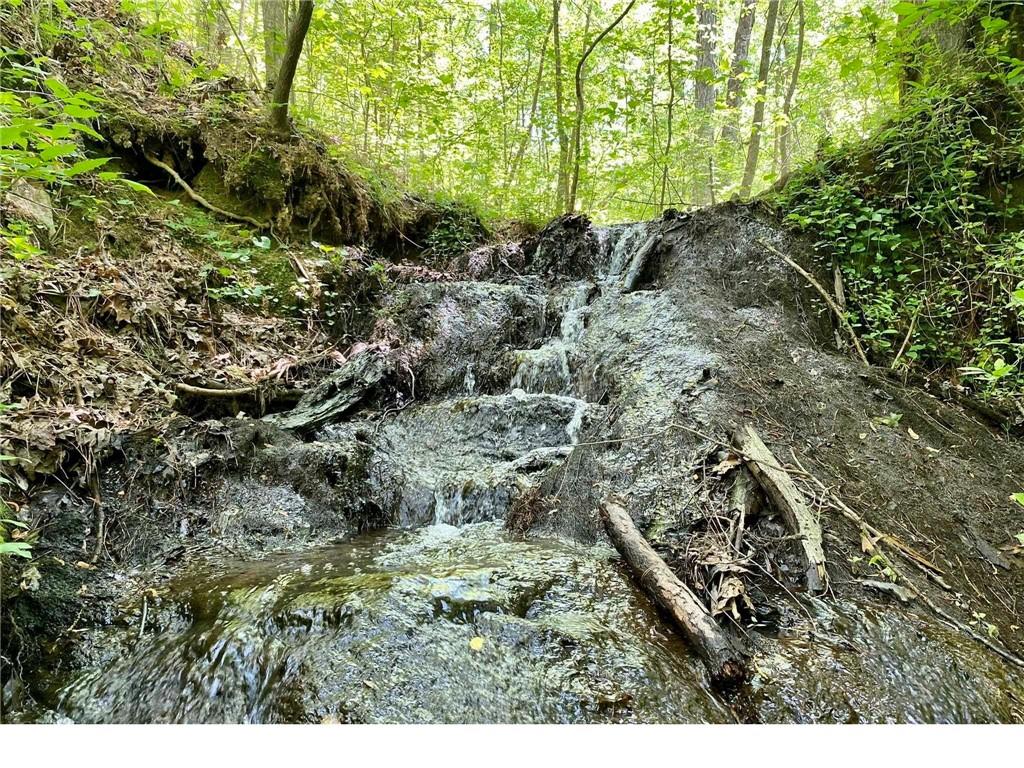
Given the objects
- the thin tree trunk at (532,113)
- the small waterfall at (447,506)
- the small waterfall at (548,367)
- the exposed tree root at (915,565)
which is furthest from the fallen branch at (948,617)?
the thin tree trunk at (532,113)

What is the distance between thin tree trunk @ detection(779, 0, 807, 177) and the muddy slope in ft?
20.5

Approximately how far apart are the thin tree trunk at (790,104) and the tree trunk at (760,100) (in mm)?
431

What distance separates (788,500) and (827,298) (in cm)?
313

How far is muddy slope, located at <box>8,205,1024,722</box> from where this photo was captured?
6.42 feet

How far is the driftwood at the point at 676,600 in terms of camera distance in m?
1.99

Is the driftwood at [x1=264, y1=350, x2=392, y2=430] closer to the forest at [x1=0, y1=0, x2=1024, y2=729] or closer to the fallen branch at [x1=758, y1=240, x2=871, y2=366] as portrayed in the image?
the forest at [x1=0, y1=0, x2=1024, y2=729]

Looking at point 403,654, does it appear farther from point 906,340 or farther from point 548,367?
point 906,340

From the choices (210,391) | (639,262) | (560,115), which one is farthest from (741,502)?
(560,115)

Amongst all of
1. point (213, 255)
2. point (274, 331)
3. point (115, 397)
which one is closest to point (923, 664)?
point (115, 397)

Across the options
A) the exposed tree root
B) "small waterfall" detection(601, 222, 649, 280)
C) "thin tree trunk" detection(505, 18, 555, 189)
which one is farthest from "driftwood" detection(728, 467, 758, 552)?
"thin tree trunk" detection(505, 18, 555, 189)

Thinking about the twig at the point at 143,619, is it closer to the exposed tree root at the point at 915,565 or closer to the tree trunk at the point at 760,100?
the exposed tree root at the point at 915,565

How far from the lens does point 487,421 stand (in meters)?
4.73

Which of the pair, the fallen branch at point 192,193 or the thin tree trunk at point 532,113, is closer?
the fallen branch at point 192,193

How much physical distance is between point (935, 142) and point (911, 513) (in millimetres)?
3974
